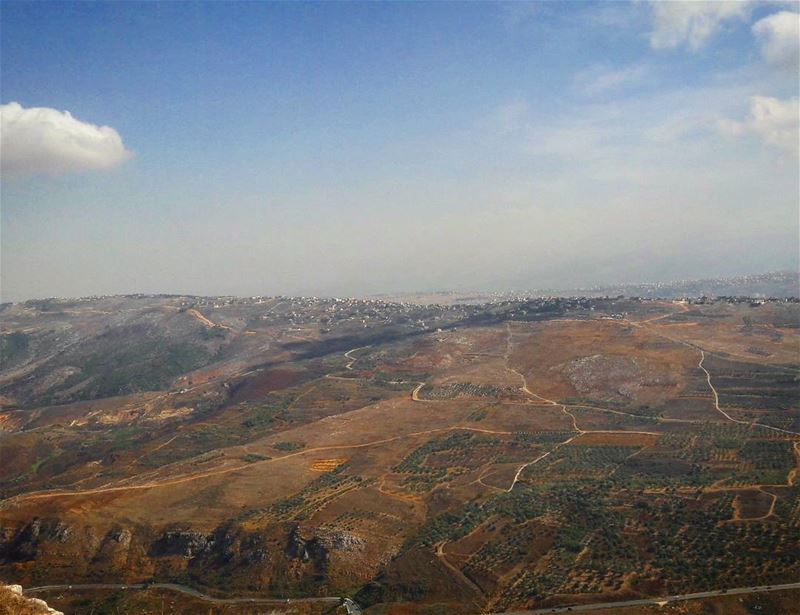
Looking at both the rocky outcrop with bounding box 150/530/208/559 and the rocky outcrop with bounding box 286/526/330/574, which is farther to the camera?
the rocky outcrop with bounding box 150/530/208/559

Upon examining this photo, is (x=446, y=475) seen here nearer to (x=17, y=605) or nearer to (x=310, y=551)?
(x=310, y=551)

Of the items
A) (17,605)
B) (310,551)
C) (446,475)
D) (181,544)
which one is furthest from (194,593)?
(446,475)

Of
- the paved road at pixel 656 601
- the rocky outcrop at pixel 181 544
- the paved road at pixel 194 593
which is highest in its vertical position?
the paved road at pixel 656 601

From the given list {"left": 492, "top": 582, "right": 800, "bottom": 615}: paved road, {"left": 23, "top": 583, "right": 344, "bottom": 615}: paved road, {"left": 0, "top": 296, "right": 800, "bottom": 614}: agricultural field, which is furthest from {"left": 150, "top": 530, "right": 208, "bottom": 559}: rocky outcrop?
{"left": 492, "top": 582, "right": 800, "bottom": 615}: paved road

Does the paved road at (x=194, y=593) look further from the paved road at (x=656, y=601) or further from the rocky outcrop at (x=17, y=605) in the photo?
the rocky outcrop at (x=17, y=605)

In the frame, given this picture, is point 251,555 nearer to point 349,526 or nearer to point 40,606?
point 349,526

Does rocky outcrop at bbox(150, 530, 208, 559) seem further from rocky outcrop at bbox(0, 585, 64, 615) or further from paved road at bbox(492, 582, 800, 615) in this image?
paved road at bbox(492, 582, 800, 615)

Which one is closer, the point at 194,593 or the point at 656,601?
the point at 656,601

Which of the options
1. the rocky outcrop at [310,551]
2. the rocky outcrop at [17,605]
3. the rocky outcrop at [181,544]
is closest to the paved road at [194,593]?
the rocky outcrop at [310,551]

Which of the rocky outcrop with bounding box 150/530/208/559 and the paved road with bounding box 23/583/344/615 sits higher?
the rocky outcrop with bounding box 150/530/208/559
